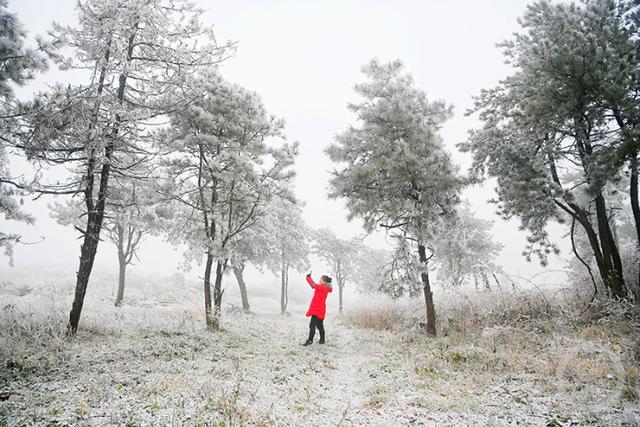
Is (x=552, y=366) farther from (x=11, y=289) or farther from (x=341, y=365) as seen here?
(x=11, y=289)

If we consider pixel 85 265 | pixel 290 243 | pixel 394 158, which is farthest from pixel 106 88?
pixel 290 243

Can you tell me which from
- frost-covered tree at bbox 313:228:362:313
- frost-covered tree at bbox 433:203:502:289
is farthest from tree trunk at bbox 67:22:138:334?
frost-covered tree at bbox 313:228:362:313

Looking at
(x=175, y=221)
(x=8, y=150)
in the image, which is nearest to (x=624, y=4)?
(x=8, y=150)

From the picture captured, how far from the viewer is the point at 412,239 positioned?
9406mm

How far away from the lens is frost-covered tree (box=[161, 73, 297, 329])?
9680mm

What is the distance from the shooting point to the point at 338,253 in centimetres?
3131

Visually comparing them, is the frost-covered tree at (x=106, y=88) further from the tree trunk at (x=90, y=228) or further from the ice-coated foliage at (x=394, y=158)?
the ice-coated foliage at (x=394, y=158)

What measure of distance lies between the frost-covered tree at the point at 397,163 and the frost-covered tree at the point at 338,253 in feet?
67.3

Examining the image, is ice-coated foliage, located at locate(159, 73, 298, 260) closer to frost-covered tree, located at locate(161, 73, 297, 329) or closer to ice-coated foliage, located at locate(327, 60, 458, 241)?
frost-covered tree, located at locate(161, 73, 297, 329)

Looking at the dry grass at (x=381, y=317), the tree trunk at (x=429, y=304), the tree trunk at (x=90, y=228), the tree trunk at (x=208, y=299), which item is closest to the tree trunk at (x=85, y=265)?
the tree trunk at (x=90, y=228)

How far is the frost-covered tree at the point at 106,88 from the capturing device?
6160 mm

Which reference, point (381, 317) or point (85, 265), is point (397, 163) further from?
point (85, 265)

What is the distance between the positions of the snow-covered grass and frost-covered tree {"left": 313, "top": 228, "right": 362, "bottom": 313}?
21.3m

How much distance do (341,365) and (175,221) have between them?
9.96 meters
